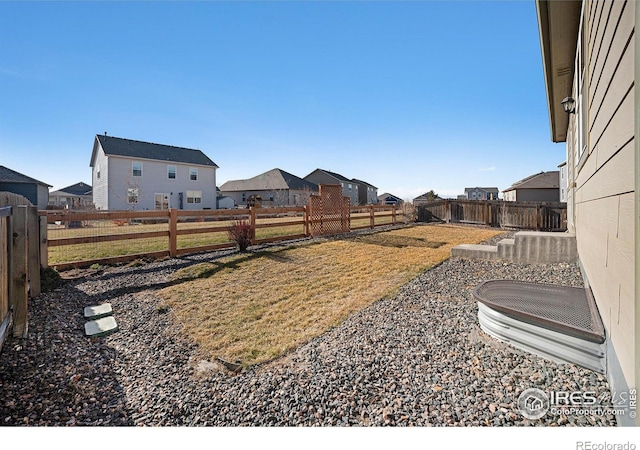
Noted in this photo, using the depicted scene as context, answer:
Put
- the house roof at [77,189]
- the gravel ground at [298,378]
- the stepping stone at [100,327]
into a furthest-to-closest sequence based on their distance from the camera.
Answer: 1. the house roof at [77,189]
2. the stepping stone at [100,327]
3. the gravel ground at [298,378]

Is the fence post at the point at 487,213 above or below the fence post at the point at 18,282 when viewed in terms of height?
above

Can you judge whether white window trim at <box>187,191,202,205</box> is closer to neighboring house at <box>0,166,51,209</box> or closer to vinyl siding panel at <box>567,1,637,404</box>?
neighboring house at <box>0,166,51,209</box>

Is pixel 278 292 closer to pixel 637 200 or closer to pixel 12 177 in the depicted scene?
pixel 637 200

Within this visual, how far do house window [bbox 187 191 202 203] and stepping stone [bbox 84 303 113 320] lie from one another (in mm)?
23681

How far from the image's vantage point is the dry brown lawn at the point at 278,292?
312 centimetres

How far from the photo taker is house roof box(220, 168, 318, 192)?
1400 inches

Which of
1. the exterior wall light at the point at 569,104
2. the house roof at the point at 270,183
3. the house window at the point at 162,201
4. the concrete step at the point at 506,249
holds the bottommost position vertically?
the concrete step at the point at 506,249

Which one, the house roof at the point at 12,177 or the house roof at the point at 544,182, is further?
the house roof at the point at 544,182

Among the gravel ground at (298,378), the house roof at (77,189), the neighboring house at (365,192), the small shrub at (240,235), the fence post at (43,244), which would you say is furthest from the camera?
the neighboring house at (365,192)

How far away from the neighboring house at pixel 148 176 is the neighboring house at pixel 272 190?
7718 mm

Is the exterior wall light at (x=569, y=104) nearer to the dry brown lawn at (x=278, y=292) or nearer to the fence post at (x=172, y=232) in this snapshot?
the dry brown lawn at (x=278, y=292)

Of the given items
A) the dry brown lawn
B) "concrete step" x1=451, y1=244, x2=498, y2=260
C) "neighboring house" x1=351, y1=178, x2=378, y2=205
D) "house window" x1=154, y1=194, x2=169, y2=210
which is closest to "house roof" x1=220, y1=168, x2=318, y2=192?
"neighboring house" x1=351, y1=178, x2=378, y2=205

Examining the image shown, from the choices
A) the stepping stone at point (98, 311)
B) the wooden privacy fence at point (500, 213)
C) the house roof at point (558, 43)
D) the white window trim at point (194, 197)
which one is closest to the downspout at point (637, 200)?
the house roof at point (558, 43)
